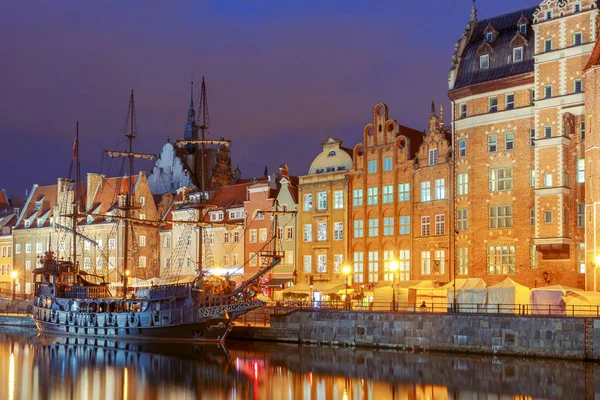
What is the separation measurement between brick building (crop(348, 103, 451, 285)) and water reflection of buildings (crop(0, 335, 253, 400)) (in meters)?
19.8

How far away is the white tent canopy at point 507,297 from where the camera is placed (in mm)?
53688

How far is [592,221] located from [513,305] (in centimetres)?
792

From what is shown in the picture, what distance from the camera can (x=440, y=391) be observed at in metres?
38.8

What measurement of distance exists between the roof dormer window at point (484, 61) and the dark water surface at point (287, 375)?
25.6m

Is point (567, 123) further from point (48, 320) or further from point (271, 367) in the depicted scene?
point (48, 320)

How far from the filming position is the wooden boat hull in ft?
208

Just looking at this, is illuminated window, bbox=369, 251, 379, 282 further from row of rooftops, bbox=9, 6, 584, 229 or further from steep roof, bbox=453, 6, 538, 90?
steep roof, bbox=453, 6, 538, 90

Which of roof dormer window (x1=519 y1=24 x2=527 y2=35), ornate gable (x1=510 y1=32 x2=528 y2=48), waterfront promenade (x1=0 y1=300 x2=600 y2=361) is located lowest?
waterfront promenade (x1=0 y1=300 x2=600 y2=361)

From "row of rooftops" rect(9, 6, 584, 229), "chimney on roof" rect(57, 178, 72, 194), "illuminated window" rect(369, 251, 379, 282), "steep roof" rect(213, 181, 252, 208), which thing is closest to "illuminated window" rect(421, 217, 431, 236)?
"illuminated window" rect(369, 251, 379, 282)

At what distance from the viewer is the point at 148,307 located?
67062 mm

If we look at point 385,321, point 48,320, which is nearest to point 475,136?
point 385,321

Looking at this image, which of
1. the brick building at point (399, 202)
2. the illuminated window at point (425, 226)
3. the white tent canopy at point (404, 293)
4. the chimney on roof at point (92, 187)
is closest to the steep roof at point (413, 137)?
the brick building at point (399, 202)

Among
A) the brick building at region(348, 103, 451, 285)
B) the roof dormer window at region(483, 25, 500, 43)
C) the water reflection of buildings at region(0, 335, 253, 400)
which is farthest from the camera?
the brick building at region(348, 103, 451, 285)

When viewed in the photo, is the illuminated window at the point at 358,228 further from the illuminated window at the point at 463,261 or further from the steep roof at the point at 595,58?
the steep roof at the point at 595,58
